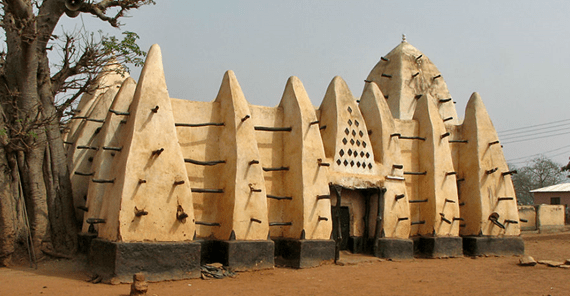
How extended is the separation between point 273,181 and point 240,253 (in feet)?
7.97

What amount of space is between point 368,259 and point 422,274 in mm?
1775

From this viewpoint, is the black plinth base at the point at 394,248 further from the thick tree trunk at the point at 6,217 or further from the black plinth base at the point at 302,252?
the thick tree trunk at the point at 6,217

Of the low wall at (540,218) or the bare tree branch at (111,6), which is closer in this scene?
the bare tree branch at (111,6)

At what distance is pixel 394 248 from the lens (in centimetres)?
1367

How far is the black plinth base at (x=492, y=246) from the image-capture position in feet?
50.3

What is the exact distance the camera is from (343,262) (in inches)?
488

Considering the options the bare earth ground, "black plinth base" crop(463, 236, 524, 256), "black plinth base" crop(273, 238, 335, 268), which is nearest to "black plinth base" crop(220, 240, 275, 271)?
the bare earth ground

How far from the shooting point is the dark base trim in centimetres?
1057

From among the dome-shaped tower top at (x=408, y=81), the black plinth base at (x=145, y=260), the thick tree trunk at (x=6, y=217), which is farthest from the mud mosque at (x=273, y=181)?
the dome-shaped tower top at (x=408, y=81)

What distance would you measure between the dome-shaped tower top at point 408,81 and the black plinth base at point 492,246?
14.8 feet

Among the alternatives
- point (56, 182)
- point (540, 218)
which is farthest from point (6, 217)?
point (540, 218)

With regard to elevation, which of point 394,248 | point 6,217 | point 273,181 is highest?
point 273,181

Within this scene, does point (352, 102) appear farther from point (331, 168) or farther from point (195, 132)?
point (195, 132)

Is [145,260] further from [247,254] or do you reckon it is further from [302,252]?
[302,252]
